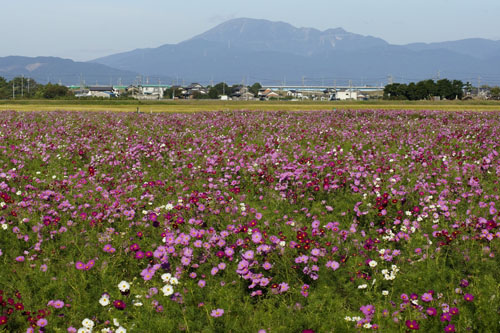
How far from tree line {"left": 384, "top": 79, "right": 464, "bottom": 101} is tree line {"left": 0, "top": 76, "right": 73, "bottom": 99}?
266ft

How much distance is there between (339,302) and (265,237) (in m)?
1.13

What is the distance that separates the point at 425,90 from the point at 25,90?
136526mm

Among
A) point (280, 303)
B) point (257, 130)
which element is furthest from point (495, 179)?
point (257, 130)

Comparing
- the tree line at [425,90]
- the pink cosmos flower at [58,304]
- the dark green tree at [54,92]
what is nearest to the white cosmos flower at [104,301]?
the pink cosmos flower at [58,304]

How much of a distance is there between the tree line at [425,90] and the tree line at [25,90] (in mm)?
81101

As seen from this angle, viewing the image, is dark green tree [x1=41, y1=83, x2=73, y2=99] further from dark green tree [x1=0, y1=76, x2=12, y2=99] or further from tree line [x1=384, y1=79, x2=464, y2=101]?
tree line [x1=384, y1=79, x2=464, y2=101]

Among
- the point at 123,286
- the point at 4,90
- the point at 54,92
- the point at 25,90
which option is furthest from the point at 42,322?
the point at 25,90

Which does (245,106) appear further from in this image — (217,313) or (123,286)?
(217,313)

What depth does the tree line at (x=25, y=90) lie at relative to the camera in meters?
105

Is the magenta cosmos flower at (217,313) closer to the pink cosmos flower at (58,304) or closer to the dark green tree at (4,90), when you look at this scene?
the pink cosmos flower at (58,304)

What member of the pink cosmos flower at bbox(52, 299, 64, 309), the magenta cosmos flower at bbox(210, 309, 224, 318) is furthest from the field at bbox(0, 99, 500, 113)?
the magenta cosmos flower at bbox(210, 309, 224, 318)

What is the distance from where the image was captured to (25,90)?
153125 mm

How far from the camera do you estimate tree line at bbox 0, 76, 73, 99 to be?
10488 cm

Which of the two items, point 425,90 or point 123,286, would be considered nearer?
point 123,286
